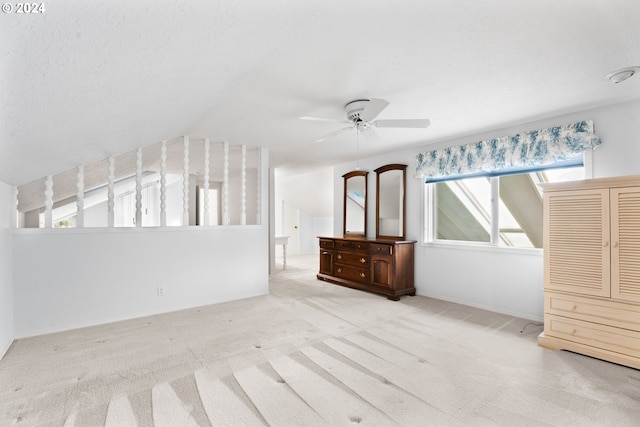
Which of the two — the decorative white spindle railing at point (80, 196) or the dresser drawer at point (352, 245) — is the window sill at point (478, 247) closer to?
the dresser drawer at point (352, 245)

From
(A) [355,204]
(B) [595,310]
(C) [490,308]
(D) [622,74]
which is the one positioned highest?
(D) [622,74]

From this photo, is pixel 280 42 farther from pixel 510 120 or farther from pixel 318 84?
pixel 510 120

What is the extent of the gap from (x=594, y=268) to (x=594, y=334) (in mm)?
554

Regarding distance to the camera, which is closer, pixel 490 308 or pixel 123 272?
pixel 123 272

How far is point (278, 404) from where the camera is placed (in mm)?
1912

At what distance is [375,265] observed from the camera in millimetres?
4691

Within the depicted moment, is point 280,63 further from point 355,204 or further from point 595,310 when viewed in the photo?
point 355,204

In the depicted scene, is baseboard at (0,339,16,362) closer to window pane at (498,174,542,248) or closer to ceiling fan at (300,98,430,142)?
ceiling fan at (300,98,430,142)

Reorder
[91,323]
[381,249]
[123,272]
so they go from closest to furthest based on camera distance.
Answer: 1. [91,323]
2. [123,272]
3. [381,249]

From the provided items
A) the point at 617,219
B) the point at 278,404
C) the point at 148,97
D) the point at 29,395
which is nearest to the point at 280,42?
the point at 148,97

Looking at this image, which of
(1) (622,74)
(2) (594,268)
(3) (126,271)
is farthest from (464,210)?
(3) (126,271)

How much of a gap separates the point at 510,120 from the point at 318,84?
7.72ft

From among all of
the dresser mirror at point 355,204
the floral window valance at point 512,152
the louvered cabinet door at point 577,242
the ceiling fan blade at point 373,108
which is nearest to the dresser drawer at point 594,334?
the louvered cabinet door at point 577,242

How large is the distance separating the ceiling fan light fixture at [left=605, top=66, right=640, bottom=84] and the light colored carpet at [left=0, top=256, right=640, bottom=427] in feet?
7.33
